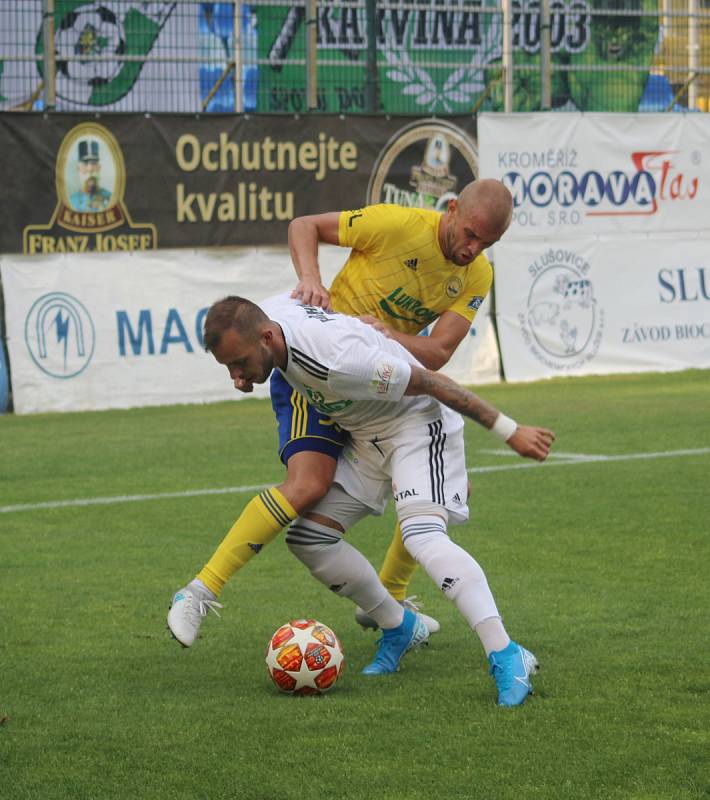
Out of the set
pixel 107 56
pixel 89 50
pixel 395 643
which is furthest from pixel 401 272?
pixel 89 50

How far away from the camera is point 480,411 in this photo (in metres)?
5.05

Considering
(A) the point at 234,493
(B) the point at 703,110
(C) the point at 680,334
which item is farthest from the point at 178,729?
(B) the point at 703,110

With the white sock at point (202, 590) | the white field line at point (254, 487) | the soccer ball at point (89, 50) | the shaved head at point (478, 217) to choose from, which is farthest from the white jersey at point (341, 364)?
the soccer ball at point (89, 50)

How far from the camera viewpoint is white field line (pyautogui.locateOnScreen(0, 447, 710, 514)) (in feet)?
31.3

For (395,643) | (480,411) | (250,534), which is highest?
(480,411)

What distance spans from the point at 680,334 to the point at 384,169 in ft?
13.7

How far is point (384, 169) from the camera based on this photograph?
55.2 ft

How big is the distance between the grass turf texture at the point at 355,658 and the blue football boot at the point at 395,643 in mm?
62

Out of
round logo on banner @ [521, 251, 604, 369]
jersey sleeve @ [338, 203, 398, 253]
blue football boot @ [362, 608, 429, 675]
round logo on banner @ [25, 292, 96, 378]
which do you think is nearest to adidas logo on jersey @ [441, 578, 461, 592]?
blue football boot @ [362, 608, 429, 675]

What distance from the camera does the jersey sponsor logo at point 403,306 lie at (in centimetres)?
619

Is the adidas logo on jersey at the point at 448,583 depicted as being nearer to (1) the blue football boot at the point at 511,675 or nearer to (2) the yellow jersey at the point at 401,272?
(1) the blue football boot at the point at 511,675

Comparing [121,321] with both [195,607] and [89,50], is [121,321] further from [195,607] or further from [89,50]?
[195,607]

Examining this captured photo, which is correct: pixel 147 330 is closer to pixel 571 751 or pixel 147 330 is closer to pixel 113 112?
pixel 113 112

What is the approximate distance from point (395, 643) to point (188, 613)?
87 centimetres
